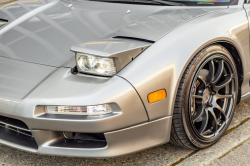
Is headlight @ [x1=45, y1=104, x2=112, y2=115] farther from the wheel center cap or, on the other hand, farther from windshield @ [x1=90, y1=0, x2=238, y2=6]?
windshield @ [x1=90, y1=0, x2=238, y2=6]

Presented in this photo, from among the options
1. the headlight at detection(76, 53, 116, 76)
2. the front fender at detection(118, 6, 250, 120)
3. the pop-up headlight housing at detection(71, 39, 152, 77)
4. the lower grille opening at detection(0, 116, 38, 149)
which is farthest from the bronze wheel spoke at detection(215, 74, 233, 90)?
the lower grille opening at detection(0, 116, 38, 149)

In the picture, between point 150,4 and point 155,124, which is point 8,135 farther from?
point 150,4

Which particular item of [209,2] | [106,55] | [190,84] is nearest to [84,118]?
[106,55]

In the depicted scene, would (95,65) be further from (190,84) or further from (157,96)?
(190,84)

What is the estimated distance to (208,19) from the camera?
7.69ft

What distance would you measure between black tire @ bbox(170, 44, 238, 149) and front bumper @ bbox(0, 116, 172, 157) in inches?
6.1

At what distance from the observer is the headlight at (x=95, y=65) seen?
200cm

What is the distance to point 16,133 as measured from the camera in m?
2.24

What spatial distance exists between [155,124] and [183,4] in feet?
3.79

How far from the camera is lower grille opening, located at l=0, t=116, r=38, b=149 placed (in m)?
2.12

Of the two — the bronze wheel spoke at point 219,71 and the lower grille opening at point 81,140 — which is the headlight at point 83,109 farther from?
the bronze wheel spoke at point 219,71

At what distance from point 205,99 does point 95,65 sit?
36.3 inches

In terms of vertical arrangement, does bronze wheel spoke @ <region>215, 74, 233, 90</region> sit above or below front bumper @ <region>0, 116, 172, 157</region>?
above

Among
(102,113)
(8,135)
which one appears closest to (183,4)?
(102,113)
